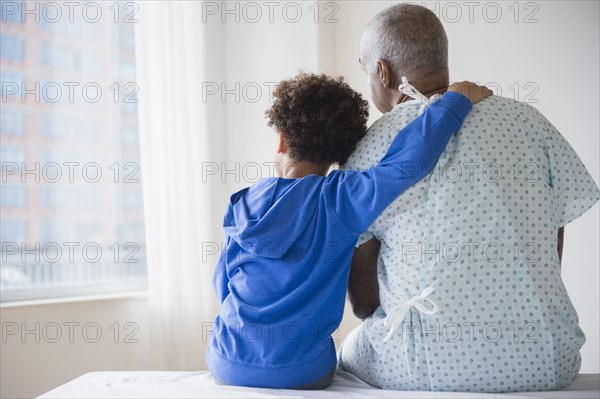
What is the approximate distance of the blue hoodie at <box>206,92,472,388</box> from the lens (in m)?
1.32

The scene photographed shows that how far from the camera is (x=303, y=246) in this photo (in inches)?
54.5

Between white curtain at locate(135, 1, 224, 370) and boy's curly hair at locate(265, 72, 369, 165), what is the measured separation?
4.91 feet

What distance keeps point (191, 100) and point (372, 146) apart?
181 cm

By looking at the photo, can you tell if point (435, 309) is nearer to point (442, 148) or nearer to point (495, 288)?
point (495, 288)

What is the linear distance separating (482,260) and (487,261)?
0.01 meters

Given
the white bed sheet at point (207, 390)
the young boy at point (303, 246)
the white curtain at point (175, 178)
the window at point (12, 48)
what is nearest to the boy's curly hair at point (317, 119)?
the young boy at point (303, 246)

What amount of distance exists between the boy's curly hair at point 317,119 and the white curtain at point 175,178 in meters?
1.50

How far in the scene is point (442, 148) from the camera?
133 cm

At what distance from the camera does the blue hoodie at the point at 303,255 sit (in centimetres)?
132

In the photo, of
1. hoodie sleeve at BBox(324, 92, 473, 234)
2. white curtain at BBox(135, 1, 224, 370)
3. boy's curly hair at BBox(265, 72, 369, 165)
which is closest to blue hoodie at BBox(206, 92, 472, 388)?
hoodie sleeve at BBox(324, 92, 473, 234)

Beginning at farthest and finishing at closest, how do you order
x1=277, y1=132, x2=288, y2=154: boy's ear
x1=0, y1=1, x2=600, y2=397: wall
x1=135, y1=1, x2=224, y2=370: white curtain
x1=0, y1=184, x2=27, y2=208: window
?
x1=135, y1=1, x2=224, y2=370: white curtain → x1=0, y1=184, x2=27, y2=208: window → x1=0, y1=1, x2=600, y2=397: wall → x1=277, y1=132, x2=288, y2=154: boy's ear

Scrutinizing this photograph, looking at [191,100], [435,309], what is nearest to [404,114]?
[435,309]

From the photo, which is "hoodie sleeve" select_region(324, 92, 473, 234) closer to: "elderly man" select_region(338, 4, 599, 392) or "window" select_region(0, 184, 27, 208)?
"elderly man" select_region(338, 4, 599, 392)

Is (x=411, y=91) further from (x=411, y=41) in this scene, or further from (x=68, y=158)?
(x=68, y=158)
